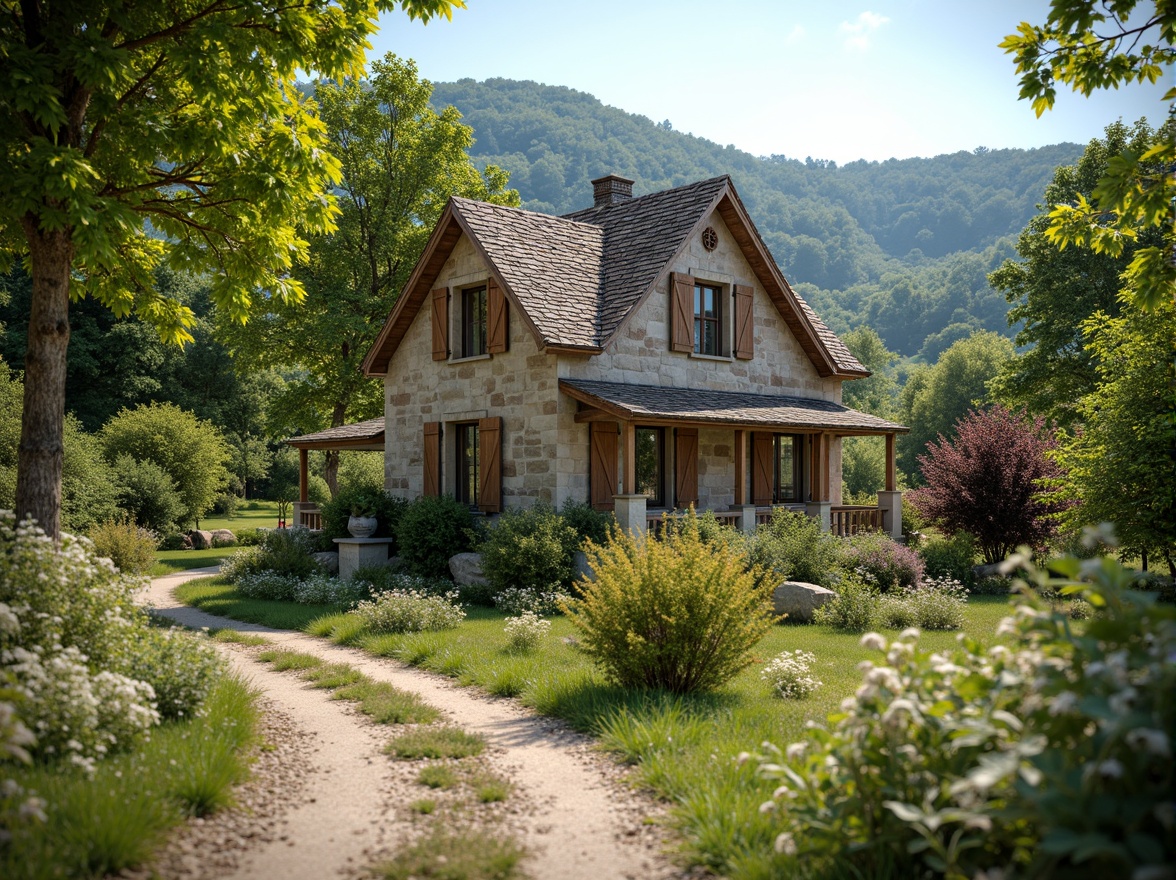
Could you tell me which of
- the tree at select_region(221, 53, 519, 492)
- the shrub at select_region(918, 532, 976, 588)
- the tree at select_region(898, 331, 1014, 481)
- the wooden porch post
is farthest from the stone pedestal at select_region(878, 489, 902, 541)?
the tree at select_region(898, 331, 1014, 481)

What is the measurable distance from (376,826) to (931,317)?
86949 millimetres

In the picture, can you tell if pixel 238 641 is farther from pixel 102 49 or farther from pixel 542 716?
pixel 102 49

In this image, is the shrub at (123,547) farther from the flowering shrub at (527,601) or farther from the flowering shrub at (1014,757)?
the flowering shrub at (1014,757)

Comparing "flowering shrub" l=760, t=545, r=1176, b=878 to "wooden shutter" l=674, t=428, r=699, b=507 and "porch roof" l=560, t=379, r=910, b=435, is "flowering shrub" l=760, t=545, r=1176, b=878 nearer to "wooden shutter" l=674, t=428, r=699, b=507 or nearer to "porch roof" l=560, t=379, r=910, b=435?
"porch roof" l=560, t=379, r=910, b=435

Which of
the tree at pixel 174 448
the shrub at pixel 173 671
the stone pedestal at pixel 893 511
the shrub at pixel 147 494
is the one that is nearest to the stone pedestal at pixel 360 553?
the shrub at pixel 173 671

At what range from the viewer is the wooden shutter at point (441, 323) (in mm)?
18875

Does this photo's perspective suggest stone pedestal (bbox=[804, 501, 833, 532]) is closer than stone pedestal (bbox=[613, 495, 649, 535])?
No

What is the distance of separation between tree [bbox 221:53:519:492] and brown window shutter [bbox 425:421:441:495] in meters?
7.70

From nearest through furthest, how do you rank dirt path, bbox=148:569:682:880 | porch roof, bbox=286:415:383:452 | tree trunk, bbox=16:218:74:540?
dirt path, bbox=148:569:682:880 → tree trunk, bbox=16:218:74:540 → porch roof, bbox=286:415:383:452

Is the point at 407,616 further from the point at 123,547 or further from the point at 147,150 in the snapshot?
the point at 123,547

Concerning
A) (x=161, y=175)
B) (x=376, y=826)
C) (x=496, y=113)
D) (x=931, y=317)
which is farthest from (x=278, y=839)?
(x=496, y=113)

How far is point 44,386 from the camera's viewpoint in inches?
311

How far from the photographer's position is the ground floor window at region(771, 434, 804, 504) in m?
21.0

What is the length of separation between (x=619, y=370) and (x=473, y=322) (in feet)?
12.1
